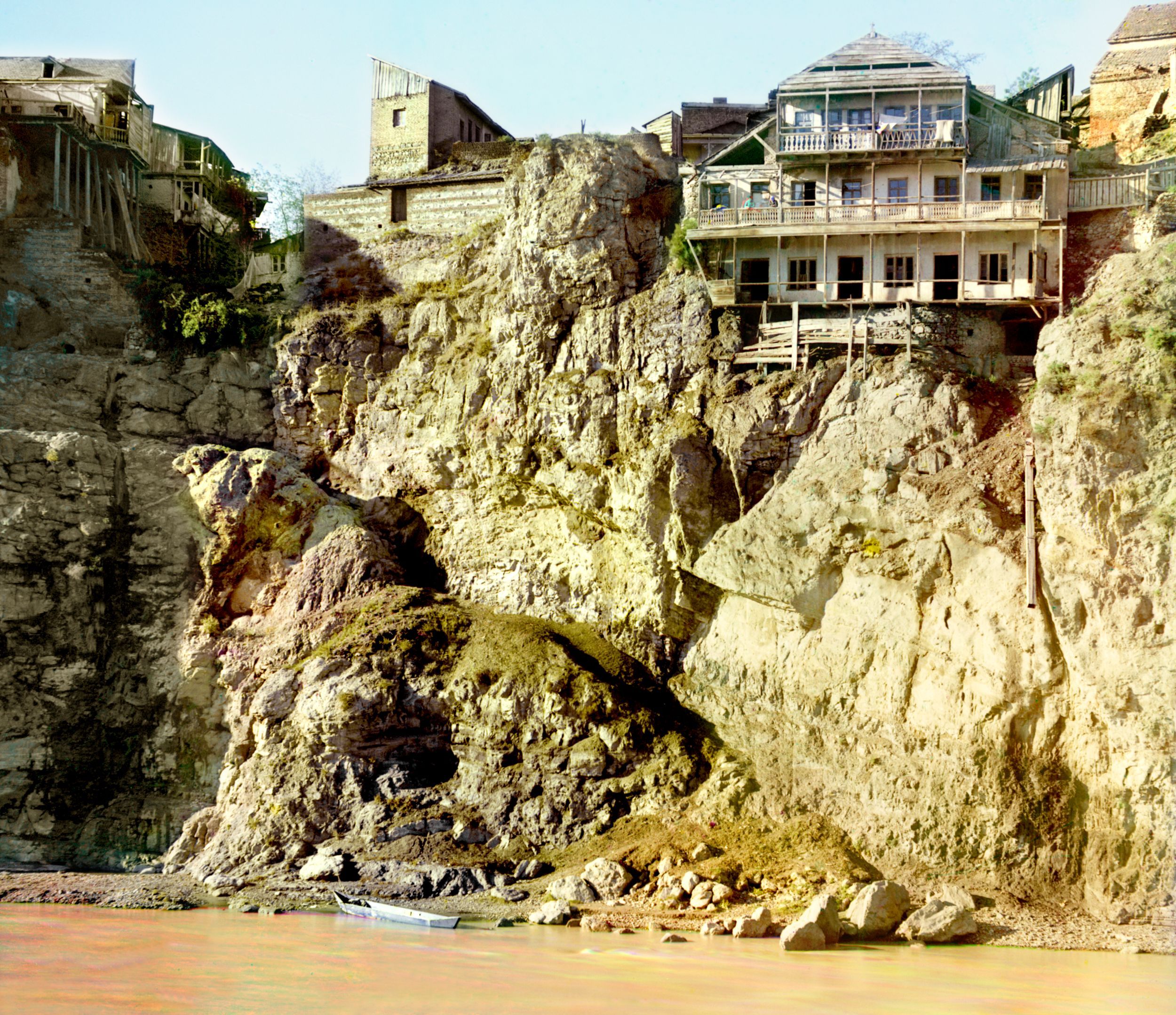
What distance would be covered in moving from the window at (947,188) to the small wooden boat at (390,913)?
912 inches

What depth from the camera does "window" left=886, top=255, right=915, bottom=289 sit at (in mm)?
44062

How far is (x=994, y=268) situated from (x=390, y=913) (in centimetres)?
2281

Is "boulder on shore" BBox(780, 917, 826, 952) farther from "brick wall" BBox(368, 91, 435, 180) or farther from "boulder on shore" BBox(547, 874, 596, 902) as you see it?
"brick wall" BBox(368, 91, 435, 180)

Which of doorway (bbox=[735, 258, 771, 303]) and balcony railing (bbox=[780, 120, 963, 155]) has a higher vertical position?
balcony railing (bbox=[780, 120, 963, 155])

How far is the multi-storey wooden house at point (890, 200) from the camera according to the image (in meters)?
43.4

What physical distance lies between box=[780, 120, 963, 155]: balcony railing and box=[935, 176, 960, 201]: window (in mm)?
911

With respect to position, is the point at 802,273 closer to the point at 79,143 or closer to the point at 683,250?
the point at 683,250

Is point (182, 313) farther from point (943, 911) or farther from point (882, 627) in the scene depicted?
point (943, 911)

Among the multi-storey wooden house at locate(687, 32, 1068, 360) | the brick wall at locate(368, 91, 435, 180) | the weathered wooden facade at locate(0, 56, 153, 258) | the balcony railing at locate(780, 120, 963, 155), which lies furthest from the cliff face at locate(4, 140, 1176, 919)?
the weathered wooden facade at locate(0, 56, 153, 258)

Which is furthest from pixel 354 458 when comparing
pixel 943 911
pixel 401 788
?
pixel 943 911

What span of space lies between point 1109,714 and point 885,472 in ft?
26.9

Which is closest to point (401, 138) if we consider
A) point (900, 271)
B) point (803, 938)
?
point (900, 271)

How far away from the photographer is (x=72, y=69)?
5694cm

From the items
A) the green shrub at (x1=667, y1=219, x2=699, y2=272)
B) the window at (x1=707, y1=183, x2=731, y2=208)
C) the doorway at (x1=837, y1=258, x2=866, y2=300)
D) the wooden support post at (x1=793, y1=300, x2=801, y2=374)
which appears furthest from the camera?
the window at (x1=707, y1=183, x2=731, y2=208)
